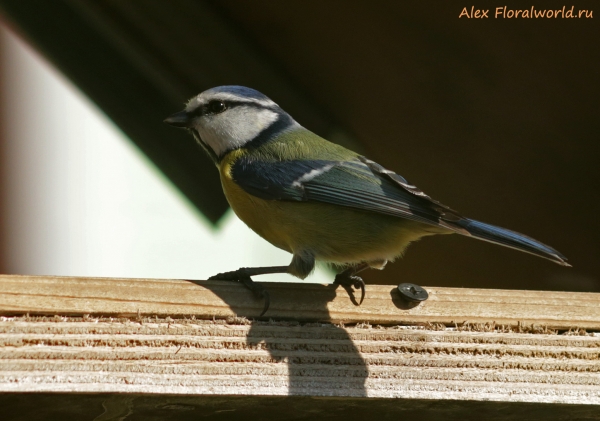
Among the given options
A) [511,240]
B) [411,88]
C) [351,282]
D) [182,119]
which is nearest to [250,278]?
[351,282]

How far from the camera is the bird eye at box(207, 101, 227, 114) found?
8.99ft

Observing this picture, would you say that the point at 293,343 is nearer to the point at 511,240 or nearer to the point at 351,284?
the point at 351,284

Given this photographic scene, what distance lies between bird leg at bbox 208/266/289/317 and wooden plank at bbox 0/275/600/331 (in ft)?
0.06

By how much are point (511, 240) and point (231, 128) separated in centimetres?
126

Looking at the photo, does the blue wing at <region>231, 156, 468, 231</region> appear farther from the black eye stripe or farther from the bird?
the black eye stripe

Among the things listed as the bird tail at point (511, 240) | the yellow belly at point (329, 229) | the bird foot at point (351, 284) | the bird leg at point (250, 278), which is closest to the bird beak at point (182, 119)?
the yellow belly at point (329, 229)

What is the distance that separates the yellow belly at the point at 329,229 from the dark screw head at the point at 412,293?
2.06ft

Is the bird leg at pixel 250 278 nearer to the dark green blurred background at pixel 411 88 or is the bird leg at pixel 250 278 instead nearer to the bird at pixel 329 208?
the bird at pixel 329 208

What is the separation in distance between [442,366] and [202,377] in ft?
1.76

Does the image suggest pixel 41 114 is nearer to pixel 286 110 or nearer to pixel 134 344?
pixel 286 110

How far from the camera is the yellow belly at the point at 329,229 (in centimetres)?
232

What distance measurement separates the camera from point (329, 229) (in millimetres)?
2332

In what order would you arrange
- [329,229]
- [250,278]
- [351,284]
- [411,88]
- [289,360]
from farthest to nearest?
1. [411,88]
2. [329,229]
3. [351,284]
4. [250,278]
5. [289,360]

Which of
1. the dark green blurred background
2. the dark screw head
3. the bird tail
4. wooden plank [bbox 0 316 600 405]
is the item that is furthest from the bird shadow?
the dark green blurred background
